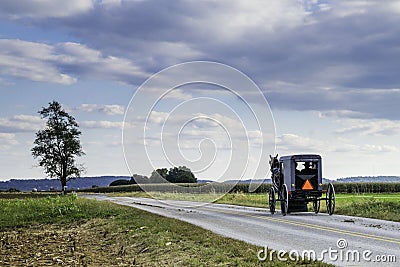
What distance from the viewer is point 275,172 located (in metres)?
29.5

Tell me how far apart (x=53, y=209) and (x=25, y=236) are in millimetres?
9217

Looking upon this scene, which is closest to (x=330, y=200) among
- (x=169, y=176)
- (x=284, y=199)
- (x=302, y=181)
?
(x=302, y=181)

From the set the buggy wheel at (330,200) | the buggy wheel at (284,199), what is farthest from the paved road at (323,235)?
the buggy wheel at (330,200)

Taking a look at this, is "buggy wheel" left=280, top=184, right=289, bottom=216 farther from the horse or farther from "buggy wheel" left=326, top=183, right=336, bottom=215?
"buggy wheel" left=326, top=183, right=336, bottom=215

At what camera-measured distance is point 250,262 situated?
44.0 feet

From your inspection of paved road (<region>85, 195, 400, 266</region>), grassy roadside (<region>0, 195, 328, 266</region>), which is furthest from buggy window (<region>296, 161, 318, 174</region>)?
grassy roadside (<region>0, 195, 328, 266</region>)

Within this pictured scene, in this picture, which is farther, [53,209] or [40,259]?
[53,209]

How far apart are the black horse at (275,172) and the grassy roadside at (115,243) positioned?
6.30 meters

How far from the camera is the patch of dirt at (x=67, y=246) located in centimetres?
1681

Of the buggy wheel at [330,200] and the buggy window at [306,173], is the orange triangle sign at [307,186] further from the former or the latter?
the buggy wheel at [330,200]

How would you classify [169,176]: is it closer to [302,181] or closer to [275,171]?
[275,171]

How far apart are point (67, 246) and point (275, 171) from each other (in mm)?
12205

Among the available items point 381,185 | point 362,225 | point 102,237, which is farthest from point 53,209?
→ point 381,185

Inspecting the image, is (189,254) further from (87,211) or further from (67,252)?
(87,211)
